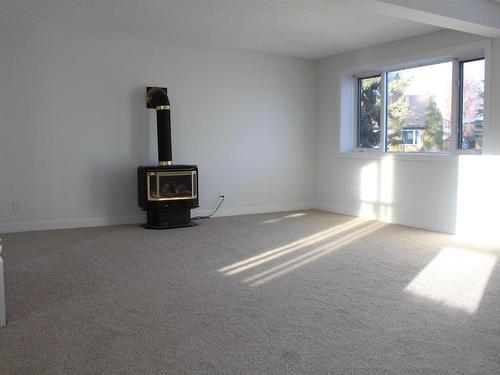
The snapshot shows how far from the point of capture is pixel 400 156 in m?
6.35

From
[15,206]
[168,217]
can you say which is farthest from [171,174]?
[15,206]

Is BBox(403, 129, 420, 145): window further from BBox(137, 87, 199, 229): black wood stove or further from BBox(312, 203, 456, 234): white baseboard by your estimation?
BBox(137, 87, 199, 229): black wood stove

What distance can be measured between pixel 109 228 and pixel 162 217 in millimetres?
655

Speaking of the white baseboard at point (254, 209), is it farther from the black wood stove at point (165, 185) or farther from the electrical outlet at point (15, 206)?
the electrical outlet at point (15, 206)

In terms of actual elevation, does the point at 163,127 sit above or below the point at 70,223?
above

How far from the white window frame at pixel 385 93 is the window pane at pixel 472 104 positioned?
0.07 metres

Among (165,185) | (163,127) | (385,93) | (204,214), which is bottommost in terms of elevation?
(204,214)

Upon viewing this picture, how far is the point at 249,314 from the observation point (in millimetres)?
3090

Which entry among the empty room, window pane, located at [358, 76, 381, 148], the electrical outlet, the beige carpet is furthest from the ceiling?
the beige carpet

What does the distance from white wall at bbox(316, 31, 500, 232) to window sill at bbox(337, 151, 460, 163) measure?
2 cm

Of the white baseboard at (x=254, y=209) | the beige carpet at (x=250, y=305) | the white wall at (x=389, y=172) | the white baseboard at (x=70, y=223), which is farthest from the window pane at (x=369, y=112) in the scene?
the white baseboard at (x=70, y=223)

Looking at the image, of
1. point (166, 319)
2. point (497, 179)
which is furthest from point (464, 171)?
point (166, 319)

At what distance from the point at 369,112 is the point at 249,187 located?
6.72 ft

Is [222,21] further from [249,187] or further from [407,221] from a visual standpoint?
[407,221]
